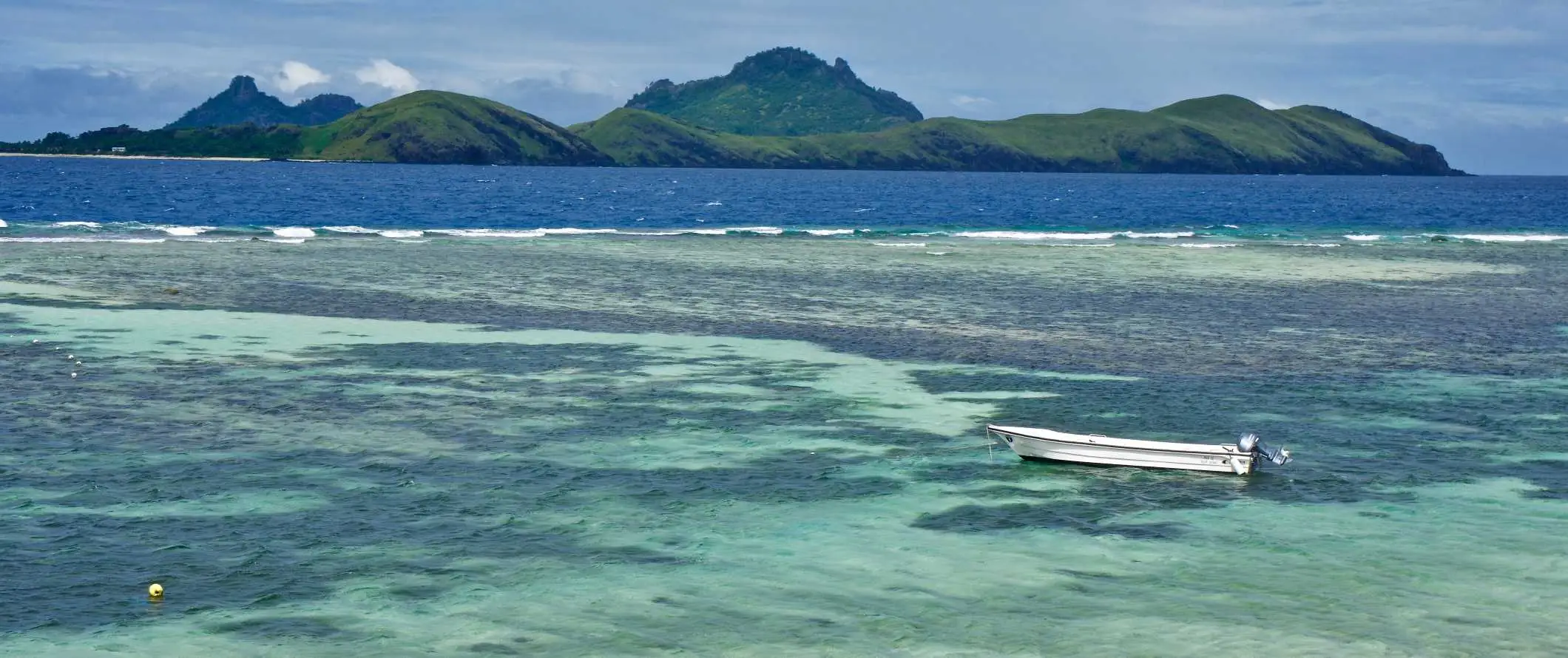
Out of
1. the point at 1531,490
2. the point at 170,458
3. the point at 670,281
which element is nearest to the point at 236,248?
the point at 670,281

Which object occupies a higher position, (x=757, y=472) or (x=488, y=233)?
(x=488, y=233)

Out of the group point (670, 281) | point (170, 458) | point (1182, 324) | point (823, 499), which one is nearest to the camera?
point (823, 499)

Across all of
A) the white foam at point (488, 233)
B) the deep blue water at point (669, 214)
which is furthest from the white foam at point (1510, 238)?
the white foam at point (488, 233)

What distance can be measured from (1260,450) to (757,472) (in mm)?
8657

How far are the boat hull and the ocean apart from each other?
361 mm

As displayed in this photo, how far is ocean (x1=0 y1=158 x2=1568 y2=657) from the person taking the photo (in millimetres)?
17406

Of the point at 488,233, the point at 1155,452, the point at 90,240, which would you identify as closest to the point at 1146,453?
the point at 1155,452

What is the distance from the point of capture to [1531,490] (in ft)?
81.6

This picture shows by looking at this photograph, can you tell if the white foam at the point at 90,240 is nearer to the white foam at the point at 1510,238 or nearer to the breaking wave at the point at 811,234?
the breaking wave at the point at 811,234

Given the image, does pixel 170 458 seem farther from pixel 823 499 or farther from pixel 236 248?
pixel 236 248

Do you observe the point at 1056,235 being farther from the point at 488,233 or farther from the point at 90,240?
the point at 90,240

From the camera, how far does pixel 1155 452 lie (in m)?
25.6

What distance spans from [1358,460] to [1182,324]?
22.2m

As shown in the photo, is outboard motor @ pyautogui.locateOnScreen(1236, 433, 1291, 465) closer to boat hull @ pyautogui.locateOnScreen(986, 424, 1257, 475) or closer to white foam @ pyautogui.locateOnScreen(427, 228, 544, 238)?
boat hull @ pyautogui.locateOnScreen(986, 424, 1257, 475)
